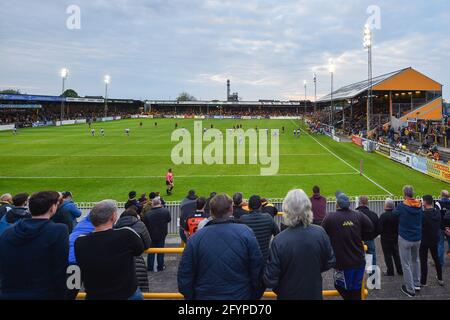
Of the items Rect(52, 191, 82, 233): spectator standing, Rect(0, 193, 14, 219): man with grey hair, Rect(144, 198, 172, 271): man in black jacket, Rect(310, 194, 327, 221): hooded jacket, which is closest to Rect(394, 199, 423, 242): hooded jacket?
Rect(310, 194, 327, 221): hooded jacket

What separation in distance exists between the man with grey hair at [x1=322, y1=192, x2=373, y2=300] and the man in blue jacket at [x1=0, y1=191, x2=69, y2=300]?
361cm

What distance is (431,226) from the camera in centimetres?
673

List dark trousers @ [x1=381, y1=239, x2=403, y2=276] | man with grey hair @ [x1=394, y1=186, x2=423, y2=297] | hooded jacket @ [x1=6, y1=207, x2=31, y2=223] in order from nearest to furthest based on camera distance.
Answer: hooded jacket @ [x1=6, y1=207, x2=31, y2=223]
man with grey hair @ [x1=394, y1=186, x2=423, y2=297]
dark trousers @ [x1=381, y1=239, x2=403, y2=276]

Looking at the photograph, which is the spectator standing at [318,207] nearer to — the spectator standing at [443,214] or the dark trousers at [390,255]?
the dark trousers at [390,255]

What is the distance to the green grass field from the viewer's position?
20016 mm

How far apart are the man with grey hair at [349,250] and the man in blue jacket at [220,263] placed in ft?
5.71

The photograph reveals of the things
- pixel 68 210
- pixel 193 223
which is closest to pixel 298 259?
pixel 193 223

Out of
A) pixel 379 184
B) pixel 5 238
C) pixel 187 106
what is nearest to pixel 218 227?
pixel 5 238

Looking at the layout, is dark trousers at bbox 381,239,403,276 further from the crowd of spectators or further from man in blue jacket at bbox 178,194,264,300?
man in blue jacket at bbox 178,194,264,300

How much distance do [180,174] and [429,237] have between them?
19.4m

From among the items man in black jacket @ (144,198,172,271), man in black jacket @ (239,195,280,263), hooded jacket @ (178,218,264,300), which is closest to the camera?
hooded jacket @ (178,218,264,300)

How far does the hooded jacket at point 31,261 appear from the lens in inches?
134

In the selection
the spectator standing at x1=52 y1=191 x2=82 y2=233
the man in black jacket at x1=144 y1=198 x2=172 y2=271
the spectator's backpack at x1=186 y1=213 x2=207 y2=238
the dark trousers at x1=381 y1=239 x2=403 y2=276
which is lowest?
the dark trousers at x1=381 y1=239 x2=403 y2=276

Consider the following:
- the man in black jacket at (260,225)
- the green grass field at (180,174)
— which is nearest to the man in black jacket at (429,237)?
the man in black jacket at (260,225)
